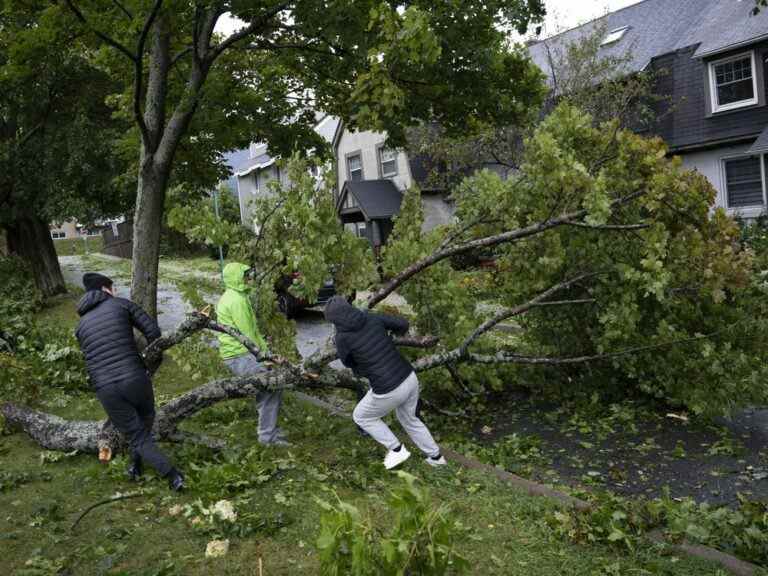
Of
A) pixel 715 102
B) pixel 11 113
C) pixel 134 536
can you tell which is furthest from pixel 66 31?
pixel 715 102

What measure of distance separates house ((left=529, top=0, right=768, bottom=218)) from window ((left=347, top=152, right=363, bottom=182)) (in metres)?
11.0

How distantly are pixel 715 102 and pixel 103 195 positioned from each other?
18.4 meters

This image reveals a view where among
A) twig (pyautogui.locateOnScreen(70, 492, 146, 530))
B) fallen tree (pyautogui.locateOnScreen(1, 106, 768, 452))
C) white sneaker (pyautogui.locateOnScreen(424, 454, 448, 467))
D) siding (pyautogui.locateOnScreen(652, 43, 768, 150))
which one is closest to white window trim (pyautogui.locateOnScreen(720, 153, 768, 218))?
siding (pyautogui.locateOnScreen(652, 43, 768, 150))

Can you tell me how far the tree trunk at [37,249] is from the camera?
22169mm

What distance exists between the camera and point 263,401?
671 centimetres

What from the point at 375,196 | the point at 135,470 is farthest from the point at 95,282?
the point at 375,196

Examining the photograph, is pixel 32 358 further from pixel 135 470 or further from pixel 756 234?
pixel 756 234

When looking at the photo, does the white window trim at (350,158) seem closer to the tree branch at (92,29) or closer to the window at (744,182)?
the window at (744,182)

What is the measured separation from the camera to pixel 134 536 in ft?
15.6

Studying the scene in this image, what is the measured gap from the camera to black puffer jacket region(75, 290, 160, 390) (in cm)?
556

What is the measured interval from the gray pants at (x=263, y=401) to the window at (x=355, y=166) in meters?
24.7

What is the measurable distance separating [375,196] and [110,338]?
74.9 feet

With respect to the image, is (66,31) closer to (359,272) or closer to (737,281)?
(359,272)

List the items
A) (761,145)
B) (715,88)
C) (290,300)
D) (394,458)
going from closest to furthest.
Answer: (394,458) → (290,300) → (761,145) → (715,88)
